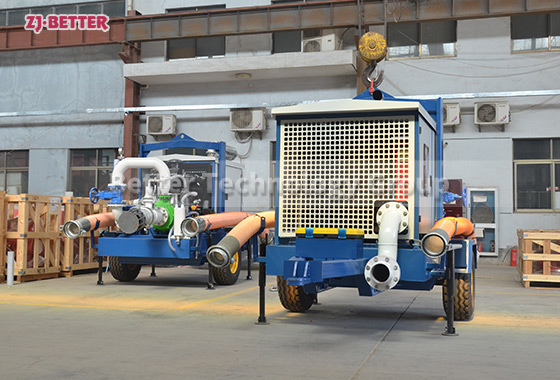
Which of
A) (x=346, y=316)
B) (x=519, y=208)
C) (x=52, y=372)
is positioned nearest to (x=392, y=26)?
(x=519, y=208)

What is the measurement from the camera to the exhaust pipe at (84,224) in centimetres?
1061

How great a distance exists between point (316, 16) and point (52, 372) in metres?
15.6

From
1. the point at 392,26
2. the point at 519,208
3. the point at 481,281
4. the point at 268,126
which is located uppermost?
the point at 392,26

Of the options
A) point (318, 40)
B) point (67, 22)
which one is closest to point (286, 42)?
point (318, 40)

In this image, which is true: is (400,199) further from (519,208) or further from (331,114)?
(519,208)

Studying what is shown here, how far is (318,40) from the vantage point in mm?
19188

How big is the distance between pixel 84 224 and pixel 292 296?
15.2 ft

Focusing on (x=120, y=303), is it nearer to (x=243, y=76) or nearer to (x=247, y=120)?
(x=247, y=120)

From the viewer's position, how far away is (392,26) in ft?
63.7

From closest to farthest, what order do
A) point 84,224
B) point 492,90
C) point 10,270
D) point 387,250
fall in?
point 387,250 < point 84,224 < point 10,270 < point 492,90

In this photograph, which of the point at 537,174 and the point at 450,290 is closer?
the point at 450,290

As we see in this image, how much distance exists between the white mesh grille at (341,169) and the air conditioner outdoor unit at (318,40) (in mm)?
12651

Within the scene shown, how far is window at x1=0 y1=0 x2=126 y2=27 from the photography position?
21703 millimetres

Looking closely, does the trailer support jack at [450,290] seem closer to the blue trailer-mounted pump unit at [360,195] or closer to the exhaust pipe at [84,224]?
the blue trailer-mounted pump unit at [360,195]
